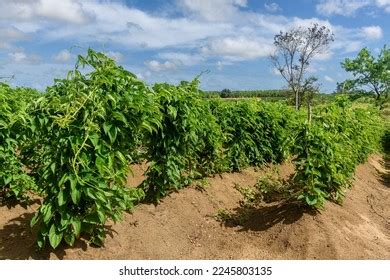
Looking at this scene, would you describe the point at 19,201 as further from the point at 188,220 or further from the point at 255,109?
the point at 255,109

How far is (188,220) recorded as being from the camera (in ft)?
25.6

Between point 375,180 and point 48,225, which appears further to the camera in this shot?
point 375,180

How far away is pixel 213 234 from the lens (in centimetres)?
761

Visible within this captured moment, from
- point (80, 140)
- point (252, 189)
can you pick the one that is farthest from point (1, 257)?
point (252, 189)

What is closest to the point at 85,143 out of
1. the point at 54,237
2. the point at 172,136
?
the point at 54,237

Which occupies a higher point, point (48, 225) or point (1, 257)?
point (48, 225)

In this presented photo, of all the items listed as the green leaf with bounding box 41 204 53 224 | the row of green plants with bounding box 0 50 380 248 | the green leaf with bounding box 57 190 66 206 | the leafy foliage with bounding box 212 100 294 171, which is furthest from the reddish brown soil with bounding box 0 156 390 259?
the leafy foliage with bounding box 212 100 294 171

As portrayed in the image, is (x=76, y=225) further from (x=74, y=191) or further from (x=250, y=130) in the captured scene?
(x=250, y=130)

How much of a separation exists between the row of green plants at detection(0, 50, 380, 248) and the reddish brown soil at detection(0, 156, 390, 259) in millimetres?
284

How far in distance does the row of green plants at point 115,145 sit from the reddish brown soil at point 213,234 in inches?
11.2

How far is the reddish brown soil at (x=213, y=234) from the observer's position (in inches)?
239

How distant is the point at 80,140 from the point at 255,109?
7070mm

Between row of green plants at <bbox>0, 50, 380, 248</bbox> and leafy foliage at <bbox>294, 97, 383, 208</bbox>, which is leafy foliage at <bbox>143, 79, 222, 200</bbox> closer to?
row of green plants at <bbox>0, 50, 380, 248</bbox>

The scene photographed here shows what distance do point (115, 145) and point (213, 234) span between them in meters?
2.81
